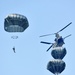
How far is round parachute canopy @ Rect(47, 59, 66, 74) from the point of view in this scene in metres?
93.4

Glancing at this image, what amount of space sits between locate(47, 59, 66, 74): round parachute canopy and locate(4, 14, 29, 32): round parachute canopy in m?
27.2

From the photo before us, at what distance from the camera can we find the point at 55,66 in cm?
9412

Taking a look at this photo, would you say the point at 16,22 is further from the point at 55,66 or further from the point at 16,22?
the point at 55,66

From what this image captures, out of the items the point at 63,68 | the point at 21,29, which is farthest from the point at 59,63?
the point at 21,29

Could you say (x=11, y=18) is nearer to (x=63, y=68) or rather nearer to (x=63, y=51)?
(x=63, y=68)

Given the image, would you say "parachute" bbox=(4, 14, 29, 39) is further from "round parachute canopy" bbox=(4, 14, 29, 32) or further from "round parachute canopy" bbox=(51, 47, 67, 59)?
"round parachute canopy" bbox=(51, 47, 67, 59)

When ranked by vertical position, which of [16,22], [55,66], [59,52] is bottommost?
[55,66]

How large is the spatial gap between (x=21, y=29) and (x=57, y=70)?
1065 inches

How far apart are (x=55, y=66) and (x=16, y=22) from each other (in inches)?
1165

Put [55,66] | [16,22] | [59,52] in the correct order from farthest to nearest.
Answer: [59,52] < [55,66] < [16,22]

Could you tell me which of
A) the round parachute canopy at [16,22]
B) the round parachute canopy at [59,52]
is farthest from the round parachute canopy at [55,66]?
the round parachute canopy at [16,22]

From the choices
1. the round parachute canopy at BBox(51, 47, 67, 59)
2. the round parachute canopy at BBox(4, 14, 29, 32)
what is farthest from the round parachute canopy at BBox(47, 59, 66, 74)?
the round parachute canopy at BBox(4, 14, 29, 32)

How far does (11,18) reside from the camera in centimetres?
6912

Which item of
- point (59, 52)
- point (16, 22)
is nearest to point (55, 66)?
point (59, 52)
